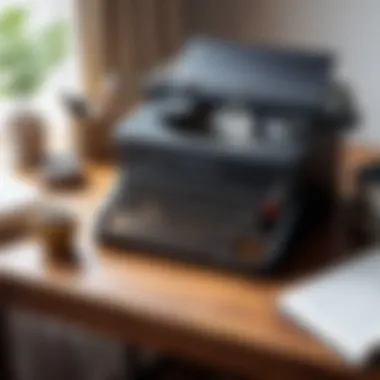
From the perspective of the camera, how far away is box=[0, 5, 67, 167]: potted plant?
7.06 feet

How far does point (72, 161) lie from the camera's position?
215cm

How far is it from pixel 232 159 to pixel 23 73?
0.60 m

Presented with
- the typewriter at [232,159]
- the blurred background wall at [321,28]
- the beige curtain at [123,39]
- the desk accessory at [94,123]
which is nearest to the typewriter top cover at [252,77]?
the typewriter at [232,159]

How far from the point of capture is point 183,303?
5.36ft

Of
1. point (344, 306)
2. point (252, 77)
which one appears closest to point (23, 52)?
point (252, 77)

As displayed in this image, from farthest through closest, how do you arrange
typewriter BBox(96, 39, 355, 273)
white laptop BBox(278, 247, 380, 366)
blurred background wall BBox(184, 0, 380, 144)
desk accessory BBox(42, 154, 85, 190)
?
blurred background wall BBox(184, 0, 380, 144)
desk accessory BBox(42, 154, 85, 190)
typewriter BBox(96, 39, 355, 273)
white laptop BBox(278, 247, 380, 366)

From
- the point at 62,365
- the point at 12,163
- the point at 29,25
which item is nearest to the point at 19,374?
the point at 62,365

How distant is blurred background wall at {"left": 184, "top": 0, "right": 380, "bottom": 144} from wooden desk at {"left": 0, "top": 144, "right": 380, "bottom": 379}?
0.77 meters

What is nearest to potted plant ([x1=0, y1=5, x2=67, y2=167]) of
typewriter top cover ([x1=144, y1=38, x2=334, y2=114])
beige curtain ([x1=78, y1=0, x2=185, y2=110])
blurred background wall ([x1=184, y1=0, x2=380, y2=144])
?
beige curtain ([x1=78, y1=0, x2=185, y2=110])

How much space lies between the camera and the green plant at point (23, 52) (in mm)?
2150

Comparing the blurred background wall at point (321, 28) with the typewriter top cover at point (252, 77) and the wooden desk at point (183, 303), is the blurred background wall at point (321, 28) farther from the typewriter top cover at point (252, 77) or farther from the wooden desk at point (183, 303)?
the wooden desk at point (183, 303)

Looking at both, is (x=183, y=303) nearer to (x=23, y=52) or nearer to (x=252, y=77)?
(x=252, y=77)

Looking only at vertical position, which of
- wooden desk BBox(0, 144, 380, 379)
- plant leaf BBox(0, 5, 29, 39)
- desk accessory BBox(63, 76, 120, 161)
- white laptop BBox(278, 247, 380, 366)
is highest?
plant leaf BBox(0, 5, 29, 39)

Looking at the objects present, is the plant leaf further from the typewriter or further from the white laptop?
the white laptop
